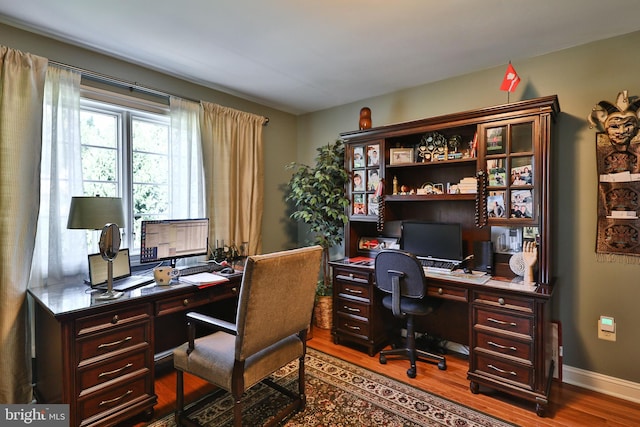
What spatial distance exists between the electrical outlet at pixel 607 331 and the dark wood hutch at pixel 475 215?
1.31 feet

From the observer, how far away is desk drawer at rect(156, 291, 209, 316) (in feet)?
6.89

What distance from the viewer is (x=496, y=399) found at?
7.27 ft

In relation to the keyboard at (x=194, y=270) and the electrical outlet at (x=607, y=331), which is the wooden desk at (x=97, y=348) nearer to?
the keyboard at (x=194, y=270)

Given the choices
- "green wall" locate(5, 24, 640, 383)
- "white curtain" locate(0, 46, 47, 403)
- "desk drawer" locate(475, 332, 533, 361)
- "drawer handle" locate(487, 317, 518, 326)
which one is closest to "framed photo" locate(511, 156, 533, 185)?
"green wall" locate(5, 24, 640, 383)

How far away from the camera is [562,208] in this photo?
244 cm

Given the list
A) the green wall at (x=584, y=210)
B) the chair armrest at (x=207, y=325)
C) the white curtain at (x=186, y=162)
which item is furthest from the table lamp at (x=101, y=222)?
the green wall at (x=584, y=210)

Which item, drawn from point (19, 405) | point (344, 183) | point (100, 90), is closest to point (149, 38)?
point (100, 90)

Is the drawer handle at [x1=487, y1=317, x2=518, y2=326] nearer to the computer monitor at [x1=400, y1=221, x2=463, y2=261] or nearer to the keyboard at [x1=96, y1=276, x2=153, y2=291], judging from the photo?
the computer monitor at [x1=400, y1=221, x2=463, y2=261]

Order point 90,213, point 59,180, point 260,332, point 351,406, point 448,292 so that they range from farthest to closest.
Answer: point 448,292 → point 59,180 → point 351,406 → point 90,213 → point 260,332

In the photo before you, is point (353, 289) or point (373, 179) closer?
point (353, 289)

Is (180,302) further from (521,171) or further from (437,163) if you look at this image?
(521,171)

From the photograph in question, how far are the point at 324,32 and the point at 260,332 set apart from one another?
195 centimetres

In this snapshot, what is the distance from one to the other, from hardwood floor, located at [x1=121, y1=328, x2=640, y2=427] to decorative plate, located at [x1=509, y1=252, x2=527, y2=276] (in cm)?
86

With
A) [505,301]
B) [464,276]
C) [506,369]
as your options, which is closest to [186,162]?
[464,276]
